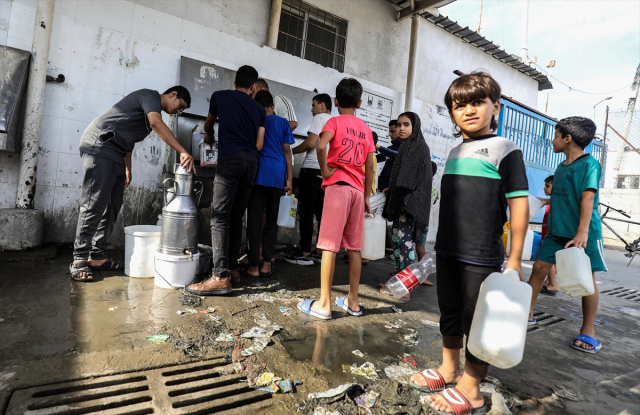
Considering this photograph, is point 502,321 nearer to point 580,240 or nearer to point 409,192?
point 580,240

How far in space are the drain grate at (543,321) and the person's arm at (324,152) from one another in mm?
2067

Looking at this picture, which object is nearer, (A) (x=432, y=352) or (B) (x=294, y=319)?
(A) (x=432, y=352)

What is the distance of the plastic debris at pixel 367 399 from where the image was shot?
1624mm

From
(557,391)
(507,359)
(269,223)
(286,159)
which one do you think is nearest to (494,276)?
(507,359)

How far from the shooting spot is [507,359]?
142 centimetres

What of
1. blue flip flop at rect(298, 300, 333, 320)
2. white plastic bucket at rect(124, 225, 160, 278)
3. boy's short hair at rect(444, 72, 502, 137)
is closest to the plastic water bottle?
blue flip flop at rect(298, 300, 333, 320)

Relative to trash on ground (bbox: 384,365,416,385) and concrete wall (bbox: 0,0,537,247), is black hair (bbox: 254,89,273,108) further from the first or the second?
trash on ground (bbox: 384,365,416,385)

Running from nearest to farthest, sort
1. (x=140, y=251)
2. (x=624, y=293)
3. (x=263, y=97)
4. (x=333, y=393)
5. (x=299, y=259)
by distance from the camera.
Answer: (x=333, y=393) → (x=140, y=251) → (x=263, y=97) → (x=299, y=259) → (x=624, y=293)

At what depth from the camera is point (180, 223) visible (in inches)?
120

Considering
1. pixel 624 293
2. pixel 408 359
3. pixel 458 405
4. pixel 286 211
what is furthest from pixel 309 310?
pixel 624 293

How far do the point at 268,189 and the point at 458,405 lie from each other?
101 inches

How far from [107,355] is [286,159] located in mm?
2537

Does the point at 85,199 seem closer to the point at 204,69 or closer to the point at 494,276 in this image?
the point at 204,69

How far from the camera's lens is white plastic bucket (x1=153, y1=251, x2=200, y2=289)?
2.98m
